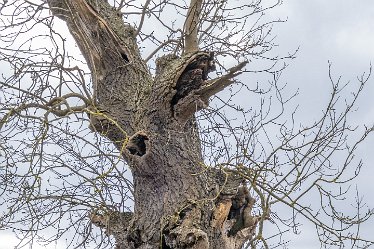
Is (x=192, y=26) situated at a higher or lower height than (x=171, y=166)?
higher

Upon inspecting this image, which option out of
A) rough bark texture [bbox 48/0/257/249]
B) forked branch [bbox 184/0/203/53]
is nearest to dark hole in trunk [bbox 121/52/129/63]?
rough bark texture [bbox 48/0/257/249]

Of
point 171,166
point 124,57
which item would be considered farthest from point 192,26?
point 171,166

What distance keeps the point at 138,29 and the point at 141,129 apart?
193 centimetres

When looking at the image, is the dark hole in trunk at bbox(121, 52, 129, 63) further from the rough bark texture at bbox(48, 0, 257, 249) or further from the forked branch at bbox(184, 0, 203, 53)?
the forked branch at bbox(184, 0, 203, 53)

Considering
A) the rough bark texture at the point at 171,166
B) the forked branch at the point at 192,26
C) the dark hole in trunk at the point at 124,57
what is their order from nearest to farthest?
1. the rough bark texture at the point at 171,166
2. the dark hole in trunk at the point at 124,57
3. the forked branch at the point at 192,26

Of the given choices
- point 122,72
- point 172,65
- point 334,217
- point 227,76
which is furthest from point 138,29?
point 334,217

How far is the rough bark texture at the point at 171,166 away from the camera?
573 cm

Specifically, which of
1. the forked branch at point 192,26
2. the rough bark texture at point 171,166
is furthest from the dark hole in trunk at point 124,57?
the forked branch at point 192,26

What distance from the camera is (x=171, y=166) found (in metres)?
6.00

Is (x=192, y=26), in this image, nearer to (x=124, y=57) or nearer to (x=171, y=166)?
(x=124, y=57)

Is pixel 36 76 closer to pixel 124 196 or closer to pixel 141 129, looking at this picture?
pixel 141 129

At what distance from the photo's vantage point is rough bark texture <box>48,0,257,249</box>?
5.73m

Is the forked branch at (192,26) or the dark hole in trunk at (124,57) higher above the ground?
the forked branch at (192,26)

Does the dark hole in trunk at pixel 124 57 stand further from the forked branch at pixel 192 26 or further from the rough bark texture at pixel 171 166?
the forked branch at pixel 192 26
